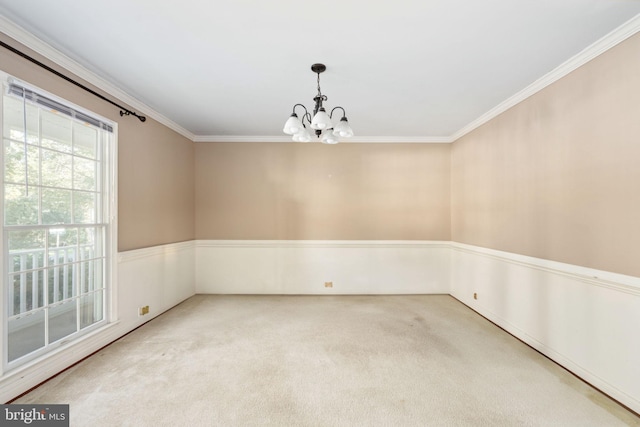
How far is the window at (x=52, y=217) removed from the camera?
76.1 inches

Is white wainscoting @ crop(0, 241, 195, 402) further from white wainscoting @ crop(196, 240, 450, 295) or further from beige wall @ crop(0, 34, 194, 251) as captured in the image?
white wainscoting @ crop(196, 240, 450, 295)

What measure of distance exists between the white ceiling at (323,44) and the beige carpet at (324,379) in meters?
2.61

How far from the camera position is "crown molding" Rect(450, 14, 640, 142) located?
1804mm

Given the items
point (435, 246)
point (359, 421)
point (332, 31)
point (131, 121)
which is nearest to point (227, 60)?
point (332, 31)

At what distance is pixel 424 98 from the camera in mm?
2957

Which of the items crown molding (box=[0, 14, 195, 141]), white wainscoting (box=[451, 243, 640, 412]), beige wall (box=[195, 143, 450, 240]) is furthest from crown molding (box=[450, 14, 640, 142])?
crown molding (box=[0, 14, 195, 141])

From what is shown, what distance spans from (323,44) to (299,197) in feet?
8.69

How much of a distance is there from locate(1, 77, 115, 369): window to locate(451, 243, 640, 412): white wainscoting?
14.1 feet

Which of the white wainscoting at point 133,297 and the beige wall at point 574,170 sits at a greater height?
the beige wall at point 574,170

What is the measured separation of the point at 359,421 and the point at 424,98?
3.06 m

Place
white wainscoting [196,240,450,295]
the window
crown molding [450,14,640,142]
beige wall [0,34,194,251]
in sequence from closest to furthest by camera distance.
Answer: crown molding [450,14,640,142], the window, beige wall [0,34,194,251], white wainscoting [196,240,450,295]

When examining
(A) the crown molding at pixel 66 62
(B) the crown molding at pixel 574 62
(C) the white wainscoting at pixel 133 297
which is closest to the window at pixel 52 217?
(C) the white wainscoting at pixel 133 297

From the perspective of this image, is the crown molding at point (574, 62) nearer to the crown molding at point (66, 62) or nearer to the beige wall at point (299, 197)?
the beige wall at point (299, 197)

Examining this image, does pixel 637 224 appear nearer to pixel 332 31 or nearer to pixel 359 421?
pixel 359 421
